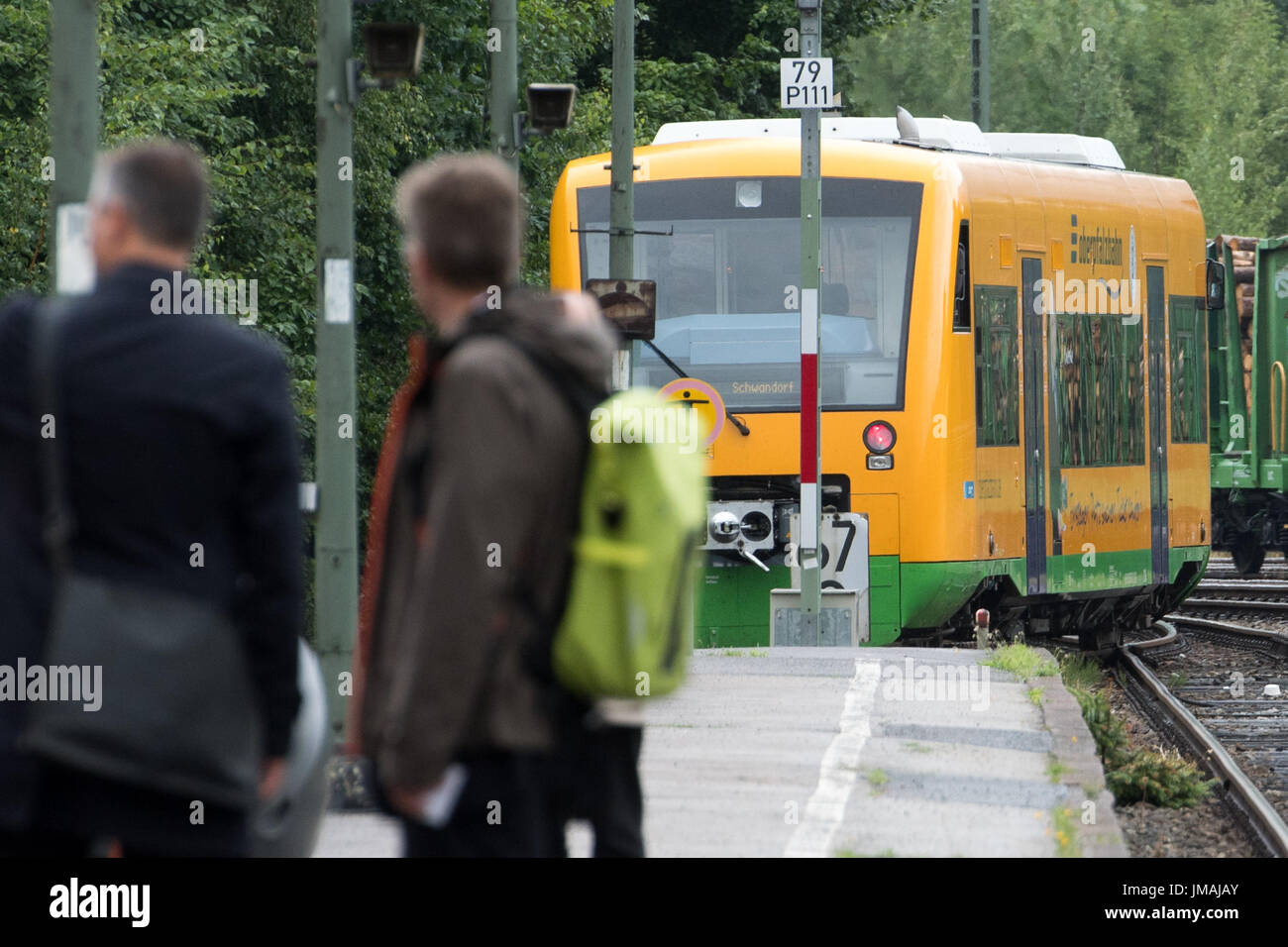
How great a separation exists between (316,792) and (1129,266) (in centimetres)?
1204

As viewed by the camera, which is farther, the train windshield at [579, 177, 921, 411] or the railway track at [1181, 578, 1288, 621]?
the railway track at [1181, 578, 1288, 621]

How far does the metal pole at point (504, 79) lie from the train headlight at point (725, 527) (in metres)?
2.62

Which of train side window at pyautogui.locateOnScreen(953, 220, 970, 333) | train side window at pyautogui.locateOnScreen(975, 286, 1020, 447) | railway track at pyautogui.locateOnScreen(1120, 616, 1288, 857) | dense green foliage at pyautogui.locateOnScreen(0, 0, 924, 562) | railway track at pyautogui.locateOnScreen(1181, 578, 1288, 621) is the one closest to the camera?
railway track at pyautogui.locateOnScreen(1120, 616, 1288, 857)

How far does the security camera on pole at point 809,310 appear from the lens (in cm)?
1257

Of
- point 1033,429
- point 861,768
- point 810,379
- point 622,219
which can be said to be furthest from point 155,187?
point 1033,429

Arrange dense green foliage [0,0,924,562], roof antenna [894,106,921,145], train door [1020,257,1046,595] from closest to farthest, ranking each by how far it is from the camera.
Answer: train door [1020,257,1046,595] → roof antenna [894,106,921,145] → dense green foliage [0,0,924,562]

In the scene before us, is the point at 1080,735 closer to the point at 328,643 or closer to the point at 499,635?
the point at 328,643

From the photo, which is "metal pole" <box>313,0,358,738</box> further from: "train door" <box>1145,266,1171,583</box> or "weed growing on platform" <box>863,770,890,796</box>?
"train door" <box>1145,266,1171,583</box>

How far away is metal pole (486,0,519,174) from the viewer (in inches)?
459

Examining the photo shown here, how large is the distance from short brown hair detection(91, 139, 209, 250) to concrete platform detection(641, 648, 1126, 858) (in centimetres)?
361

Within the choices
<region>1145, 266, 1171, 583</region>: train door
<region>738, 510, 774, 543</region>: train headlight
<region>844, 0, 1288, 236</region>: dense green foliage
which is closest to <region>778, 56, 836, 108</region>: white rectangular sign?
<region>738, 510, 774, 543</region>: train headlight

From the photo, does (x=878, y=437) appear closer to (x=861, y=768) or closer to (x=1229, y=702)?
(x=1229, y=702)

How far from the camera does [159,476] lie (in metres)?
3.48
